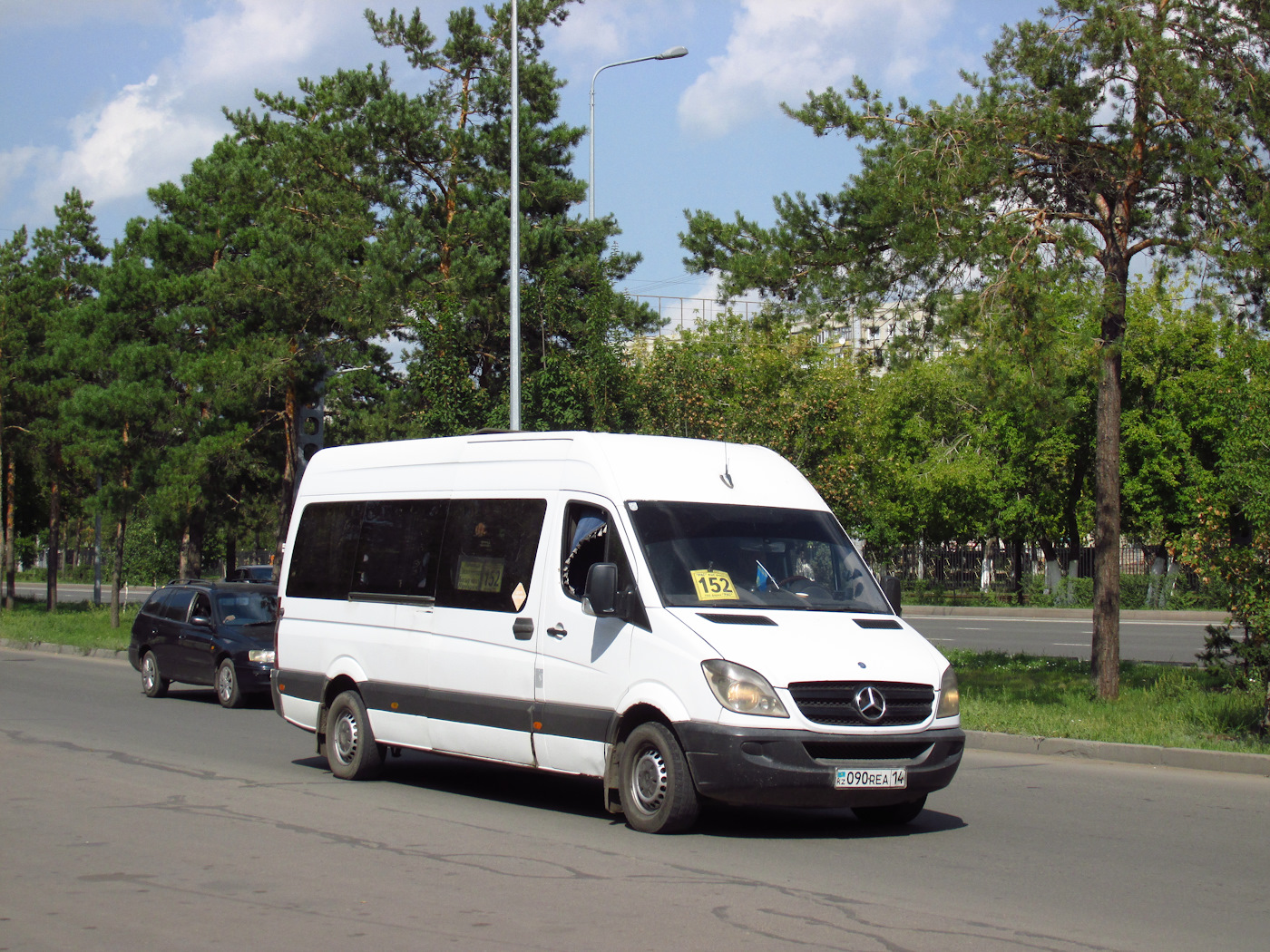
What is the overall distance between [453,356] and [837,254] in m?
8.62

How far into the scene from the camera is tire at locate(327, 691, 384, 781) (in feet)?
35.0

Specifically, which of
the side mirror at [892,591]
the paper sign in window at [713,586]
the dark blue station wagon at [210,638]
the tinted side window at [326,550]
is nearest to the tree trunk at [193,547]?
the dark blue station wagon at [210,638]

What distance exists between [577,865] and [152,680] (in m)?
12.9

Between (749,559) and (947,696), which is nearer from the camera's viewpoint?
(947,696)

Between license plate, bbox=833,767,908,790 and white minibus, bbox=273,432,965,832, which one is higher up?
white minibus, bbox=273,432,965,832

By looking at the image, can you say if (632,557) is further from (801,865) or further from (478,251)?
(478,251)

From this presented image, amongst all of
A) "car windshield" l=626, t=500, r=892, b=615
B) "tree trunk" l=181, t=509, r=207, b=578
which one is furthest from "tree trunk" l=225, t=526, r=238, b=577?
"car windshield" l=626, t=500, r=892, b=615

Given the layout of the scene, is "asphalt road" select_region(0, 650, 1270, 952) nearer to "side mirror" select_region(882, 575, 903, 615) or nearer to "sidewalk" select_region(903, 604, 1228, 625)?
"side mirror" select_region(882, 575, 903, 615)

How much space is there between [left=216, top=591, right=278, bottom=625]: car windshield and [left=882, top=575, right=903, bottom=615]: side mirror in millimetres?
11020

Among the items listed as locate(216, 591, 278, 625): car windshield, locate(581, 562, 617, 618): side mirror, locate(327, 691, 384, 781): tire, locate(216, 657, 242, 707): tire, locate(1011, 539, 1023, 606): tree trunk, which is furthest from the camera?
locate(1011, 539, 1023, 606): tree trunk

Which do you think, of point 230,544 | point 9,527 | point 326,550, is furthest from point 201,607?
point 230,544

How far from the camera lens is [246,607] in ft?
60.6

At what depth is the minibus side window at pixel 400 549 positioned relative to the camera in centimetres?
1038

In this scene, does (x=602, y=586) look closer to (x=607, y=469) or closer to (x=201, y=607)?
(x=607, y=469)
